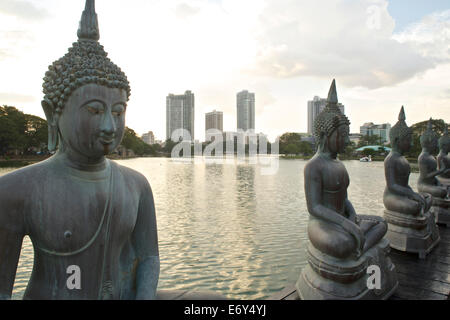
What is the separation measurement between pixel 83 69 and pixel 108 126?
1.09ft

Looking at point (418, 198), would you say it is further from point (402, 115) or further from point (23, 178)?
point (23, 178)

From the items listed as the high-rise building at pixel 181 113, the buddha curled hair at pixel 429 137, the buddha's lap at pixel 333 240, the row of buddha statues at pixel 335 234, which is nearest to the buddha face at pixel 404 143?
the buddha curled hair at pixel 429 137

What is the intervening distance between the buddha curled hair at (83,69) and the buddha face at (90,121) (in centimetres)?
4

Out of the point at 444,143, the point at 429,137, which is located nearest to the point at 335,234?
the point at 429,137

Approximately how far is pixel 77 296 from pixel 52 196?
55 cm

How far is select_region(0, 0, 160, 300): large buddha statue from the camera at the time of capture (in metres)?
1.45

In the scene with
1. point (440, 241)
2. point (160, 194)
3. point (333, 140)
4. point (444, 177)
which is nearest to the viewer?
point (333, 140)

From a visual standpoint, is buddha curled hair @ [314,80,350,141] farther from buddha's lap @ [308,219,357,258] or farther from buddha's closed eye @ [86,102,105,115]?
buddha's closed eye @ [86,102,105,115]

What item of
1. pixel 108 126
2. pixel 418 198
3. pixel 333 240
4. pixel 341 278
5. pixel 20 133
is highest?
pixel 20 133

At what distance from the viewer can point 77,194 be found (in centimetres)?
153
